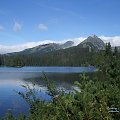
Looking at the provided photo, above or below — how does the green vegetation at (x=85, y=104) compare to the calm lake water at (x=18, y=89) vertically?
above

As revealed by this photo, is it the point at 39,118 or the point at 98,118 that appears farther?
the point at 39,118

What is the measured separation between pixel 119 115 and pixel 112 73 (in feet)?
13.5

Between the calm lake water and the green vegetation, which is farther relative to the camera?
the calm lake water

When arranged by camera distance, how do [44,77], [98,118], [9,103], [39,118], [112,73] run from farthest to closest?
1. [9,103]
2. [112,73]
3. [44,77]
4. [39,118]
5. [98,118]

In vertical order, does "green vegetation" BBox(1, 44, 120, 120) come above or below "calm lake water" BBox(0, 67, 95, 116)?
above

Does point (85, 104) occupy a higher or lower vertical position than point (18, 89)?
higher

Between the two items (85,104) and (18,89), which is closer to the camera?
(85,104)

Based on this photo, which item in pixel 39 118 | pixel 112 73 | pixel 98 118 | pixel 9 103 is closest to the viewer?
pixel 98 118

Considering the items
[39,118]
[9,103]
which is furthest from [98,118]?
[9,103]

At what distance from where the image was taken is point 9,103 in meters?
44.8

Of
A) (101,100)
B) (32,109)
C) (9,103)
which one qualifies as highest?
(101,100)

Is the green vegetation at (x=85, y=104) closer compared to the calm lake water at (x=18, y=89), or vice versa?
the green vegetation at (x=85, y=104)

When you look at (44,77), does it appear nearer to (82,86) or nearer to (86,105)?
(82,86)

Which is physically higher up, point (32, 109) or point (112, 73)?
point (112, 73)
